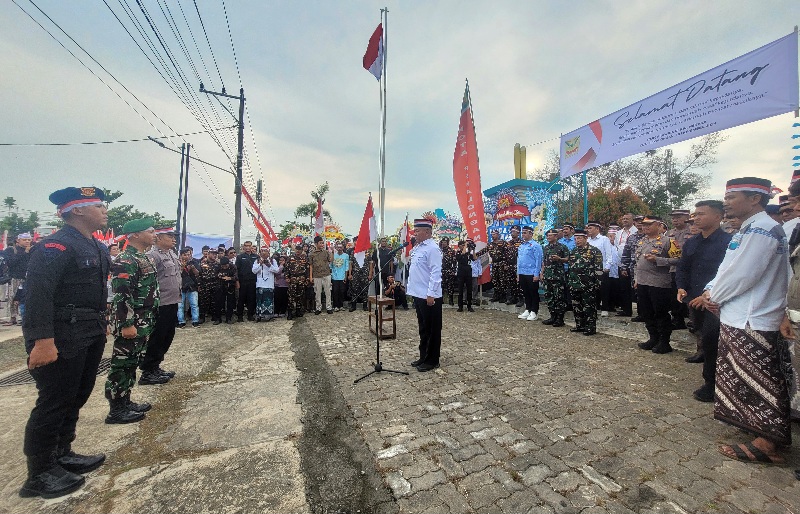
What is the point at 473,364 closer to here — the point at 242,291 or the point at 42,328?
the point at 42,328

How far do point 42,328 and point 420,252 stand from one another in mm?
3594

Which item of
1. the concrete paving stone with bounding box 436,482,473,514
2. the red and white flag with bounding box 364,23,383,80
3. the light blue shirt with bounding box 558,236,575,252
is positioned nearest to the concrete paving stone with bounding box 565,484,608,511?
the concrete paving stone with bounding box 436,482,473,514

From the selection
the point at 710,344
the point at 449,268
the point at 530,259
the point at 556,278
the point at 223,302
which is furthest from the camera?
the point at 449,268

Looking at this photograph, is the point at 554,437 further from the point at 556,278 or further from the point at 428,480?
the point at 556,278

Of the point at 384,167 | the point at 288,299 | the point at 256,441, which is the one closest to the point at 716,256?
the point at 384,167

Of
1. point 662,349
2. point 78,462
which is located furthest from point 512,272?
point 78,462

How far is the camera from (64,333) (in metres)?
A: 2.36

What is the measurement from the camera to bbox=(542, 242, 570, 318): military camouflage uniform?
6.81 meters

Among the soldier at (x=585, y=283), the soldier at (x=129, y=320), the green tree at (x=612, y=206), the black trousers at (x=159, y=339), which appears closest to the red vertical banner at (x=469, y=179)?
the soldier at (x=585, y=283)

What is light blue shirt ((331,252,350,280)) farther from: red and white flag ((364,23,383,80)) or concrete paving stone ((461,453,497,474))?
concrete paving stone ((461,453,497,474))

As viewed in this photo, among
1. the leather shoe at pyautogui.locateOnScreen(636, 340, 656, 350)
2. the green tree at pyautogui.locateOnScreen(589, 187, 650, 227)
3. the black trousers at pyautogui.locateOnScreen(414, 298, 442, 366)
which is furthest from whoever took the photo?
the green tree at pyautogui.locateOnScreen(589, 187, 650, 227)

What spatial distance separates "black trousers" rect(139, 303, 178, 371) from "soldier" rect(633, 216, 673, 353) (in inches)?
257

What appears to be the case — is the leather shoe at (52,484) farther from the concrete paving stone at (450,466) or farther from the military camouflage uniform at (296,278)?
the military camouflage uniform at (296,278)

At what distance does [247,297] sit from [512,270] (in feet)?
22.9
